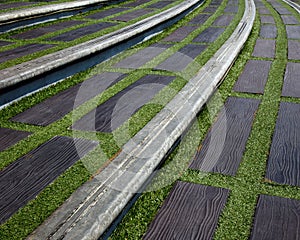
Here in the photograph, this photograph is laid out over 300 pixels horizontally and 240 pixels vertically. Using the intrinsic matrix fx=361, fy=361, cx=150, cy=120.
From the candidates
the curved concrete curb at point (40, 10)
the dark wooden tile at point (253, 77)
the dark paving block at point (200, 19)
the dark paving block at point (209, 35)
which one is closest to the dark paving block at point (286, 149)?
the dark wooden tile at point (253, 77)

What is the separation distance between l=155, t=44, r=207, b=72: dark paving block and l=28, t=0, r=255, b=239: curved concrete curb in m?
0.77

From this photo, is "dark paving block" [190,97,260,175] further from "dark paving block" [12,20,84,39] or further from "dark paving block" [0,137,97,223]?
"dark paving block" [12,20,84,39]

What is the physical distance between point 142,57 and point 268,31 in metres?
3.16

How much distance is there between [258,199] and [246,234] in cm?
29

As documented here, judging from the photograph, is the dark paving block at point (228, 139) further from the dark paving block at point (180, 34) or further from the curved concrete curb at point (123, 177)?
the dark paving block at point (180, 34)

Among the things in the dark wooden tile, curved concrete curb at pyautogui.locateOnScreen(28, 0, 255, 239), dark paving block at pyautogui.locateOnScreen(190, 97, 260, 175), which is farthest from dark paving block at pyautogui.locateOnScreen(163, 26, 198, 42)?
dark paving block at pyautogui.locateOnScreen(190, 97, 260, 175)

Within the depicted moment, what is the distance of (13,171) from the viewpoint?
2014 millimetres

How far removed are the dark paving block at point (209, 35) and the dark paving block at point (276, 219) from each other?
3.71m

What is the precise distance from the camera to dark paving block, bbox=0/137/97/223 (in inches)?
70.3

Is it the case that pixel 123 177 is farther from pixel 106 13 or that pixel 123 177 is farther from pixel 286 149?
pixel 106 13

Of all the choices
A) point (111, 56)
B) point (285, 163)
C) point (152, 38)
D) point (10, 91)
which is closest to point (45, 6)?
point (152, 38)

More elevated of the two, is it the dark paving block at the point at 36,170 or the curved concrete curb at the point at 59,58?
the curved concrete curb at the point at 59,58

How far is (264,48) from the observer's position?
504 centimetres

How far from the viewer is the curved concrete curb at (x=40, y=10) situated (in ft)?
15.4
